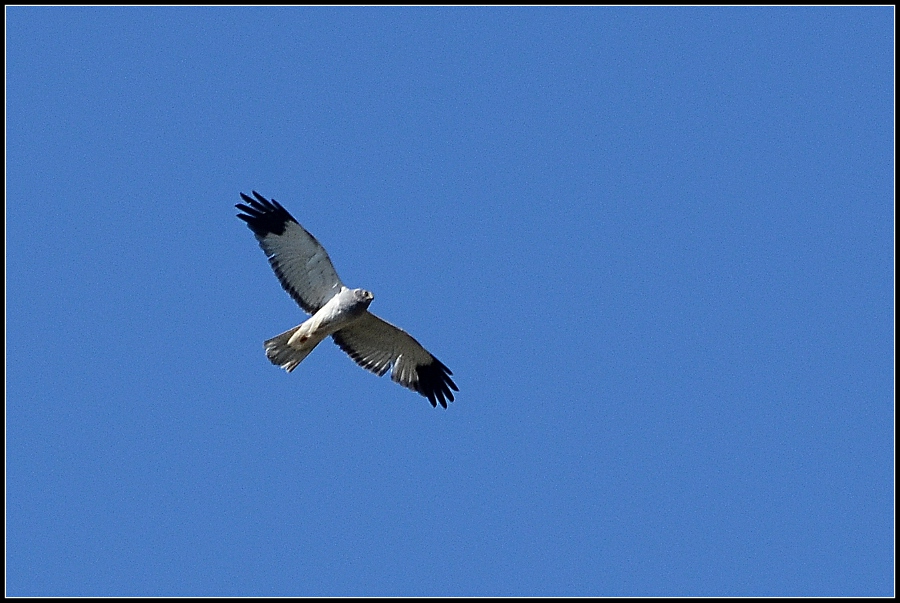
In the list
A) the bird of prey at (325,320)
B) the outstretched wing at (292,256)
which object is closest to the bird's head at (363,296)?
the bird of prey at (325,320)

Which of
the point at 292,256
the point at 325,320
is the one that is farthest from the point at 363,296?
the point at 292,256

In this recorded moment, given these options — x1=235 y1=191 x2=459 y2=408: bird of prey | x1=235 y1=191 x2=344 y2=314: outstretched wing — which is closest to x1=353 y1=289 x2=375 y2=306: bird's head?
x1=235 y1=191 x2=459 y2=408: bird of prey

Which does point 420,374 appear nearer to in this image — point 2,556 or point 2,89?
point 2,556

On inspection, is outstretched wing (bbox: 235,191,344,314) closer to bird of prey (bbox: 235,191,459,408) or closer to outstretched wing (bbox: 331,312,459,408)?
bird of prey (bbox: 235,191,459,408)

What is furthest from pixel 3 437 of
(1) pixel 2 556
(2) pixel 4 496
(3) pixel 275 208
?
(3) pixel 275 208

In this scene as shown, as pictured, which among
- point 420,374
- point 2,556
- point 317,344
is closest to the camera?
point 2,556

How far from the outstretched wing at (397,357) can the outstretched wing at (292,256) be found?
30.7 inches

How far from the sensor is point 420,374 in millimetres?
17609

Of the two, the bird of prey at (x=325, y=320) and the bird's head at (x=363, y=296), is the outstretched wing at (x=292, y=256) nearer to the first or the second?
the bird of prey at (x=325, y=320)

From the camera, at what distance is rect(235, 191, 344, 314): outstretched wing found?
16281 millimetres

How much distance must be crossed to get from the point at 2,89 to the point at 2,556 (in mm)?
7930

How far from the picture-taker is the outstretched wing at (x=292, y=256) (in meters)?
16.3

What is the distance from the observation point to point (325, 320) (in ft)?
52.0

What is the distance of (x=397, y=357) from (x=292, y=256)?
2.39m
